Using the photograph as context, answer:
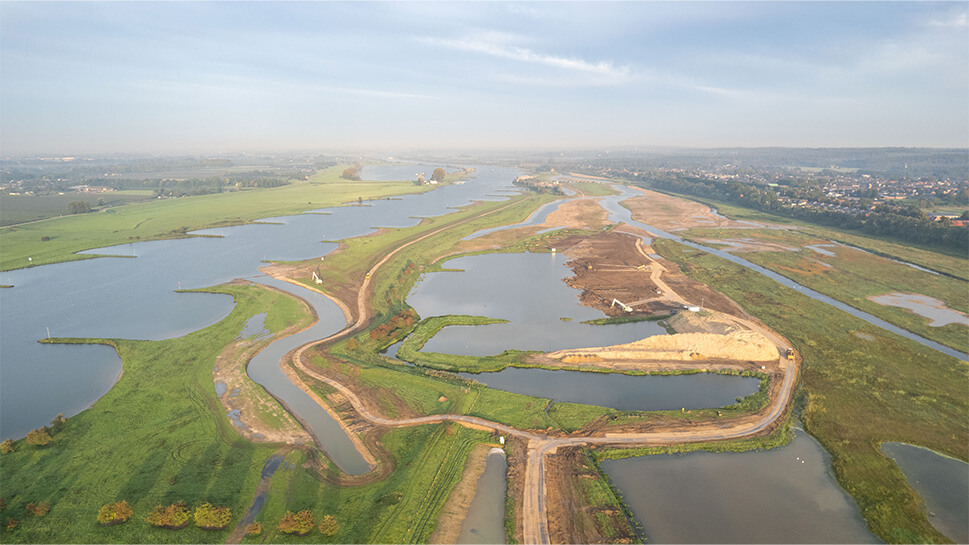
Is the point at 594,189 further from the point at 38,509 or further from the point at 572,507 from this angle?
the point at 38,509

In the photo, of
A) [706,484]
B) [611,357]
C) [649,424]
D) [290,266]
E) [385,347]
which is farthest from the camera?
[290,266]

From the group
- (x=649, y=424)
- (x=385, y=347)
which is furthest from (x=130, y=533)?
(x=649, y=424)

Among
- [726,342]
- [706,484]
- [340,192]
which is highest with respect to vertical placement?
[340,192]

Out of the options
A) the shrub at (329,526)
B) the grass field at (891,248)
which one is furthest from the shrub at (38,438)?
the grass field at (891,248)

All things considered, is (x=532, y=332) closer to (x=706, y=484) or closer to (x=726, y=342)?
(x=726, y=342)

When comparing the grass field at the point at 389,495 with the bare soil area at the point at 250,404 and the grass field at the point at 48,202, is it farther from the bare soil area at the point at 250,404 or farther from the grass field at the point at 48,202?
the grass field at the point at 48,202
